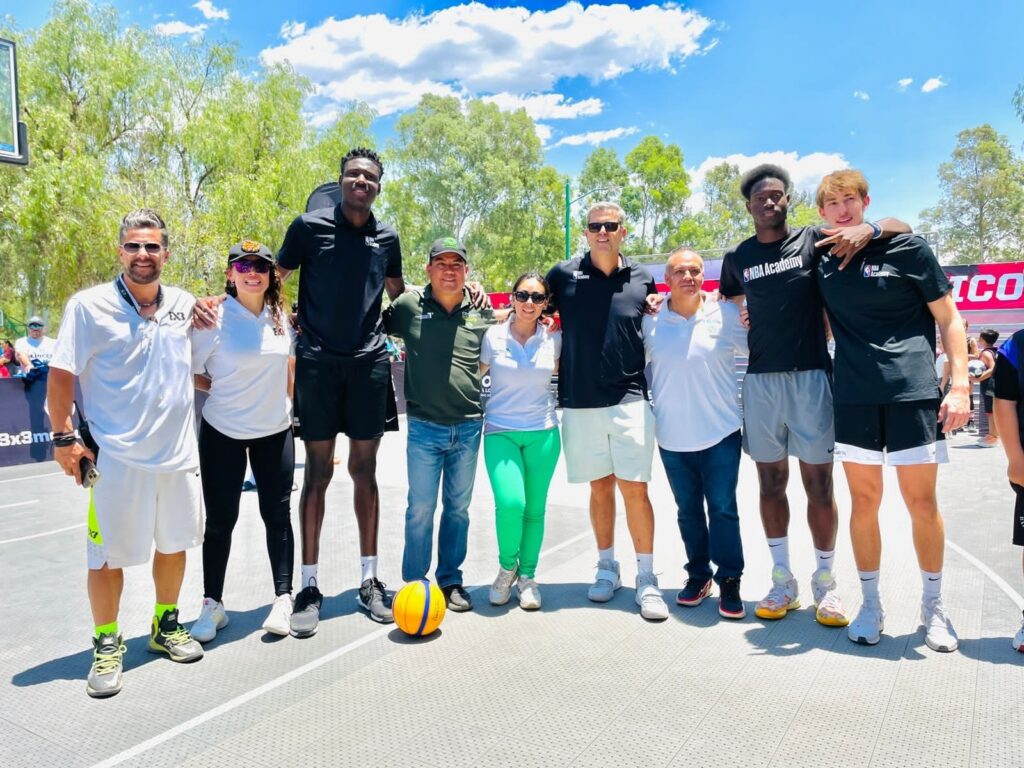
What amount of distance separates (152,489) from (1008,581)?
16.6 ft

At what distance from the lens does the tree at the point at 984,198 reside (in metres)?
40.6

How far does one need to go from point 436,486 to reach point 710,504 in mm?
1576

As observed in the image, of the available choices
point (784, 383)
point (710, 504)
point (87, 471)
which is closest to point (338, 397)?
point (87, 471)

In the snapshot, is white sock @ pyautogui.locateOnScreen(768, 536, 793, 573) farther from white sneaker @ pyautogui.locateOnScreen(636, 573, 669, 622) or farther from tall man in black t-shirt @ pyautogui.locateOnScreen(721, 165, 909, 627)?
white sneaker @ pyautogui.locateOnScreen(636, 573, 669, 622)

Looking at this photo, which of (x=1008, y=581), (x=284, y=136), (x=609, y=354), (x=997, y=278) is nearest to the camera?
(x=609, y=354)

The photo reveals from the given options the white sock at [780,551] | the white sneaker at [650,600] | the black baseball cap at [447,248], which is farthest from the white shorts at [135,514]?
the white sock at [780,551]

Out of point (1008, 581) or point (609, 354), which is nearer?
point (609, 354)

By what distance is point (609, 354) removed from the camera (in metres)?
4.01

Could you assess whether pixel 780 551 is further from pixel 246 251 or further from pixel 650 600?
pixel 246 251

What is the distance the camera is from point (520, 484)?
161 inches

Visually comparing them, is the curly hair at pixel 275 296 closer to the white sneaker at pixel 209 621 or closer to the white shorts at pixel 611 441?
the white sneaker at pixel 209 621

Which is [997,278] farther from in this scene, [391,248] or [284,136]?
[284,136]

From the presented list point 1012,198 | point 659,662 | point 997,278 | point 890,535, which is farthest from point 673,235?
point 659,662

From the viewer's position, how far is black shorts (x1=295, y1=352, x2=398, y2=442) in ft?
12.5
